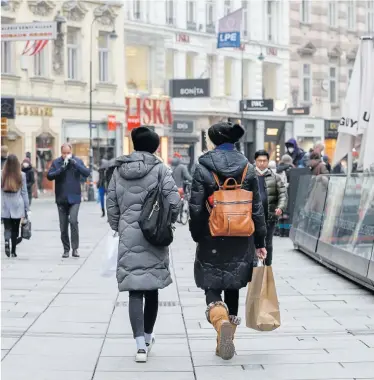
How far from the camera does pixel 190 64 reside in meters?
52.5

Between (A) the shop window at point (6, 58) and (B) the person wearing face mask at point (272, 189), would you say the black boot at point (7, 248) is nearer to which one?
(B) the person wearing face mask at point (272, 189)

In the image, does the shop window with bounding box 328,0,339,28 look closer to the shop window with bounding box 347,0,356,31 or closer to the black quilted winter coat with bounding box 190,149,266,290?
the shop window with bounding box 347,0,356,31

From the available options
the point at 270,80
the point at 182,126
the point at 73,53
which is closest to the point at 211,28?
the point at 182,126

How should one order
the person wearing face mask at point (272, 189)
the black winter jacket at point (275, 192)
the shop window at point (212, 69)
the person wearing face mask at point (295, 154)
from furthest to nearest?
the shop window at point (212, 69) < the person wearing face mask at point (295, 154) < the black winter jacket at point (275, 192) < the person wearing face mask at point (272, 189)

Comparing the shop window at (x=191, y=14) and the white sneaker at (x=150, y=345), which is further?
the shop window at (x=191, y=14)

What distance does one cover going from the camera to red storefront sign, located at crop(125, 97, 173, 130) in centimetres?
5009

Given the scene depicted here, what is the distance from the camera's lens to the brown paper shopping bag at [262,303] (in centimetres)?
865

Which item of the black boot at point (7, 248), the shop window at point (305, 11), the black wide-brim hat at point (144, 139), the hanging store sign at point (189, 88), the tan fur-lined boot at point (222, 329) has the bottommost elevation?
the black boot at point (7, 248)

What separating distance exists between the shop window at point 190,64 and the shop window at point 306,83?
28.9 ft

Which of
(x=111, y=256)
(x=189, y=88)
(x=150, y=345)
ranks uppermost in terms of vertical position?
(x=189, y=88)

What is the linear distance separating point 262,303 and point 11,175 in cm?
935

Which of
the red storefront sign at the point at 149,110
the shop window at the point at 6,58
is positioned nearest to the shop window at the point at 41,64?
the shop window at the point at 6,58

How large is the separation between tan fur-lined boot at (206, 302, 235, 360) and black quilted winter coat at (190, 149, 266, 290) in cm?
18

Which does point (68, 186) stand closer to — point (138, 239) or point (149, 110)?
point (138, 239)
